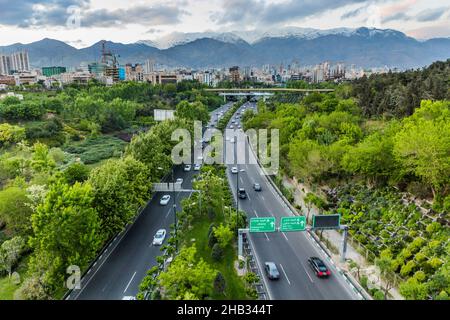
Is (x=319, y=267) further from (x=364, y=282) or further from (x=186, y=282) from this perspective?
(x=186, y=282)

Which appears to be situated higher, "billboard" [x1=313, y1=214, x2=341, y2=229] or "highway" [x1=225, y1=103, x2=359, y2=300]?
"billboard" [x1=313, y1=214, x2=341, y2=229]

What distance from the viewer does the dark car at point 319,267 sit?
16422mm

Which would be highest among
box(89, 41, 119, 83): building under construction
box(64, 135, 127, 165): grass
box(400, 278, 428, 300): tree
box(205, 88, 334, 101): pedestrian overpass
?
box(89, 41, 119, 83): building under construction

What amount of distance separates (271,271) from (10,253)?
46.4 ft

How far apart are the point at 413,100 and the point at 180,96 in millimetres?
51166

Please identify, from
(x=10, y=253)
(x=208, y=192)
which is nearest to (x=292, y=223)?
(x=208, y=192)

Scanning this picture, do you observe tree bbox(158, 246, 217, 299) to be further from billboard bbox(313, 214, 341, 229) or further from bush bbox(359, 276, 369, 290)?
bush bbox(359, 276, 369, 290)

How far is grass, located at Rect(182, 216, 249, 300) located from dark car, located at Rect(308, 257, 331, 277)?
396 centimetres

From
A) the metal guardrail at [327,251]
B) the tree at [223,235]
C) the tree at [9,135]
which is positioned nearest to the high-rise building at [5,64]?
the tree at [9,135]

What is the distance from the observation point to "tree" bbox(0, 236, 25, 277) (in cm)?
1723

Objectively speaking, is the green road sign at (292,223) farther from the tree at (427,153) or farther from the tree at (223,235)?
the tree at (427,153)

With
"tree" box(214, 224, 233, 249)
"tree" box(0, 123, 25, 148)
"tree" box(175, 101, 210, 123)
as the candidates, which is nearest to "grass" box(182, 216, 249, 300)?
"tree" box(214, 224, 233, 249)

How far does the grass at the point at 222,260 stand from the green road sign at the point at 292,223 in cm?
335

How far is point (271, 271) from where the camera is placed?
1638 cm
